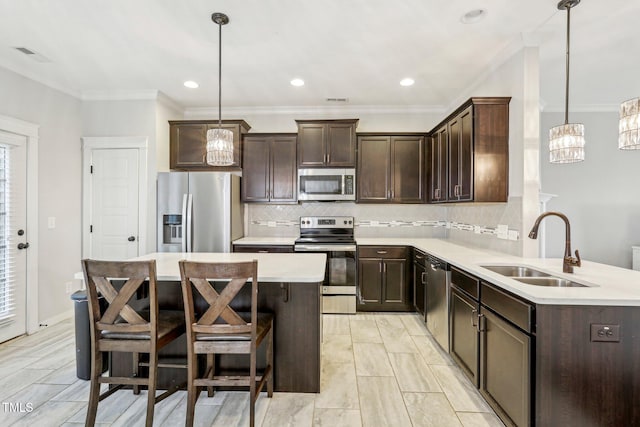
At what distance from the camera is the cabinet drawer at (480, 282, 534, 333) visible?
1630mm

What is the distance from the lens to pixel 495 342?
196 centimetres

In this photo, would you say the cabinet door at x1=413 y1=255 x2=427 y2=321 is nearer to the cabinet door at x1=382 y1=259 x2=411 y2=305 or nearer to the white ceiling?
the cabinet door at x1=382 y1=259 x2=411 y2=305

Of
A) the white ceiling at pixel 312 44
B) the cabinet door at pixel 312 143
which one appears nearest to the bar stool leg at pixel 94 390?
the white ceiling at pixel 312 44

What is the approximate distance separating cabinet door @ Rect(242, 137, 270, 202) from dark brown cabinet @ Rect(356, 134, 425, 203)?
1295mm

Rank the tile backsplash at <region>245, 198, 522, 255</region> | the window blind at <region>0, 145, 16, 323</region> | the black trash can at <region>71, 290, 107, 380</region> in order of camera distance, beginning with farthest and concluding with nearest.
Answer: the tile backsplash at <region>245, 198, 522, 255</region> → the window blind at <region>0, 145, 16, 323</region> → the black trash can at <region>71, 290, 107, 380</region>

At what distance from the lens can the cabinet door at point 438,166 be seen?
12.0ft

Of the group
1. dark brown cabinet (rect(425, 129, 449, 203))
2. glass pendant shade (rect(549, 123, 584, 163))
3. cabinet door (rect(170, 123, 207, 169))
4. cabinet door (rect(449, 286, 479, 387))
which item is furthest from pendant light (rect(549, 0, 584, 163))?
cabinet door (rect(170, 123, 207, 169))

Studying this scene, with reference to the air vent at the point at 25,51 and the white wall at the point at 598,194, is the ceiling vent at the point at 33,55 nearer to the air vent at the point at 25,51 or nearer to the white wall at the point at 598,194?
the air vent at the point at 25,51

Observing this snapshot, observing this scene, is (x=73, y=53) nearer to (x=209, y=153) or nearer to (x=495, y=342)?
(x=209, y=153)

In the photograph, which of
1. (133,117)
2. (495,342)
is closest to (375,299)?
(495,342)

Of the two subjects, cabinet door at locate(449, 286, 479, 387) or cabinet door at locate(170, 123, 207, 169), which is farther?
cabinet door at locate(170, 123, 207, 169)

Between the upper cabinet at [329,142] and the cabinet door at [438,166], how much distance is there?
1.04 metres

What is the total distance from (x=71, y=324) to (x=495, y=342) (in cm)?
438

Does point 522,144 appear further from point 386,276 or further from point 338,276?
point 338,276
